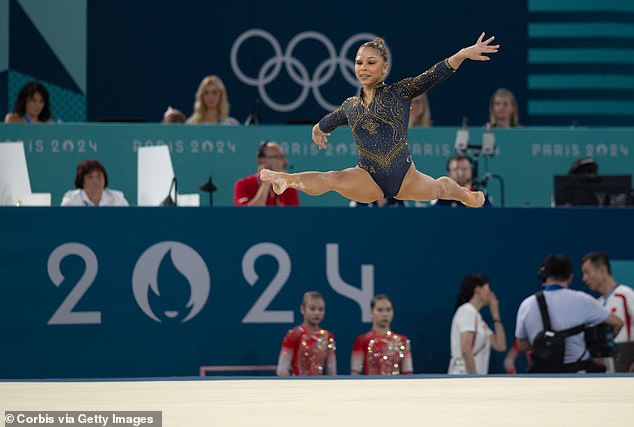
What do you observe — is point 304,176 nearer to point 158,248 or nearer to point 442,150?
point 158,248

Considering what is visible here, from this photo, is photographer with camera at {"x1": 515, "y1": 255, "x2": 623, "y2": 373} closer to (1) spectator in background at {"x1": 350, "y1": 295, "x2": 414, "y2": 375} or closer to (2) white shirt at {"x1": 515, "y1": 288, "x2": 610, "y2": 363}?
(2) white shirt at {"x1": 515, "y1": 288, "x2": 610, "y2": 363}

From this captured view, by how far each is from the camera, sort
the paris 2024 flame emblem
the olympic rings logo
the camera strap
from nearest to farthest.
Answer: the camera strap
the paris 2024 flame emblem
the olympic rings logo

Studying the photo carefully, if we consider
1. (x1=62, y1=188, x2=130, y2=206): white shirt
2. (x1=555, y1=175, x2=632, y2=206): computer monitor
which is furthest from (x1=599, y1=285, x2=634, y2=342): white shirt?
(x1=62, y1=188, x2=130, y2=206): white shirt

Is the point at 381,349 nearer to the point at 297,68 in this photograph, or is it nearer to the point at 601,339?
the point at 601,339

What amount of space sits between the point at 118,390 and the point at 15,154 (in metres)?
4.49

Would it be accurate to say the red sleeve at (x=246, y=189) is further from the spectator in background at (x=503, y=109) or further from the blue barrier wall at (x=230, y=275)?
the spectator in background at (x=503, y=109)

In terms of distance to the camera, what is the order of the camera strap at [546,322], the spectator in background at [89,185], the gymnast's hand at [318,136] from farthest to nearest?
1. the spectator in background at [89,185]
2. the camera strap at [546,322]
3. the gymnast's hand at [318,136]

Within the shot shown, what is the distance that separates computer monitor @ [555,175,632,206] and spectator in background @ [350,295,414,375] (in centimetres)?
205

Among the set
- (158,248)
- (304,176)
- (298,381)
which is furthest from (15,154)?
(304,176)

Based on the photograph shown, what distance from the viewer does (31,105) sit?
33.4 ft

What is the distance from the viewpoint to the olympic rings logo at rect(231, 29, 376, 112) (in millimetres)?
13055

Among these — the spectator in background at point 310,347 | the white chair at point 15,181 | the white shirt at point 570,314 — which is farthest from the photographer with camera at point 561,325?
the white chair at point 15,181

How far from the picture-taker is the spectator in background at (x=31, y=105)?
1012cm

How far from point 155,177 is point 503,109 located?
3.46 meters
